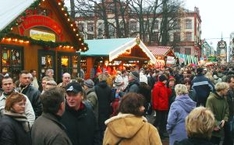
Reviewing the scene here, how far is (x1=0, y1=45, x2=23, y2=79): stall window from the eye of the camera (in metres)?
13.9

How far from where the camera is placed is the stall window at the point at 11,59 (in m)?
13.9

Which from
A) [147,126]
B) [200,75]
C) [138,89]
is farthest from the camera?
[200,75]

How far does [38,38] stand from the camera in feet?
51.3

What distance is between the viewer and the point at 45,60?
53.4ft

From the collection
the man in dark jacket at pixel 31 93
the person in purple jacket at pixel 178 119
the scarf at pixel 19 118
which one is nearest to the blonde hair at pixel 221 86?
the person in purple jacket at pixel 178 119

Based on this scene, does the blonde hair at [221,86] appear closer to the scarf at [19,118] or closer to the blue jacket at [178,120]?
the blue jacket at [178,120]

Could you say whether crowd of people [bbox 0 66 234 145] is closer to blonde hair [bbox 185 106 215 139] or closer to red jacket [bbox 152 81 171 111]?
blonde hair [bbox 185 106 215 139]

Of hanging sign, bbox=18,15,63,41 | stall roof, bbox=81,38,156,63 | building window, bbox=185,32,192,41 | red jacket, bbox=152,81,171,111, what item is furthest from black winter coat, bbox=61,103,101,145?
building window, bbox=185,32,192,41

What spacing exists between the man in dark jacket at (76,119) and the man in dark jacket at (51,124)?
739mm

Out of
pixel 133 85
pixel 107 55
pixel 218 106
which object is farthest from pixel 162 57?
pixel 218 106

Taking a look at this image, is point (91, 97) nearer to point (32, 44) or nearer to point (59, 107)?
point (59, 107)

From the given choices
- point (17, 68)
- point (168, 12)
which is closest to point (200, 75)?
point (17, 68)

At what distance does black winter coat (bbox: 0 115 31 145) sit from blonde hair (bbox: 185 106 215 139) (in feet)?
6.08

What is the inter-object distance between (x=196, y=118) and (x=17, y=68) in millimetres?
11863
